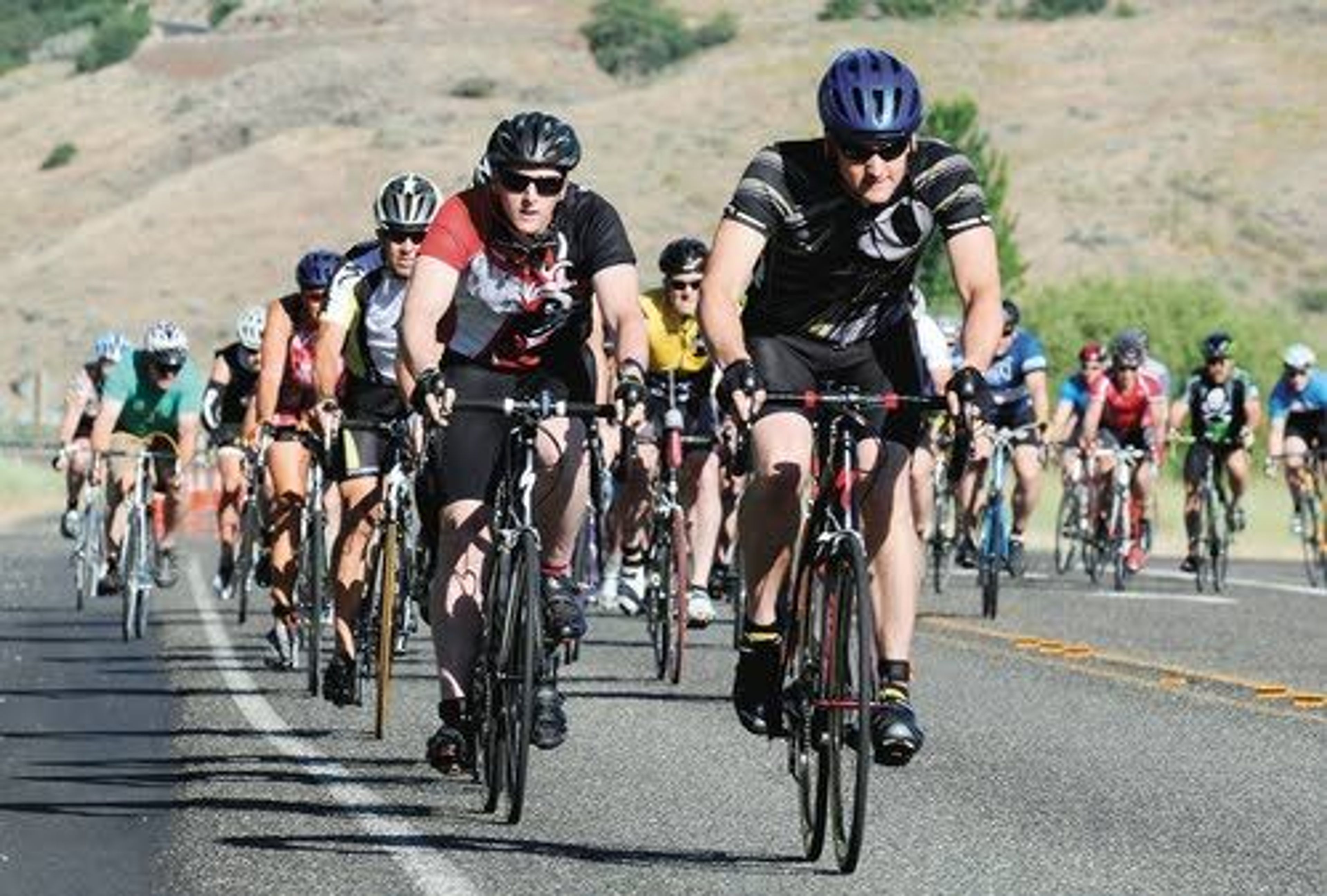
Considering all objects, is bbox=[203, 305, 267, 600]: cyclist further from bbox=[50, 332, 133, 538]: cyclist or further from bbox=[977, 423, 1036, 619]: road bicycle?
bbox=[977, 423, 1036, 619]: road bicycle

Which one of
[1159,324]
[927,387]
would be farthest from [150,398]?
[1159,324]

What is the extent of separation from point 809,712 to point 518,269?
6.82 ft

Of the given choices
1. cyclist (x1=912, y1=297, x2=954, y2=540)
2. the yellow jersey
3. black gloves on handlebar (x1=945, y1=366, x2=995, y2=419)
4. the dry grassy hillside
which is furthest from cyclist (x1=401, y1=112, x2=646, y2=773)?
the dry grassy hillside

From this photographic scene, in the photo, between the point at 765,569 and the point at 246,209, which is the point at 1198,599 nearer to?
the point at 765,569

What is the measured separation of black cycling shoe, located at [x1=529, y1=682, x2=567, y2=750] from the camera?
37.8ft

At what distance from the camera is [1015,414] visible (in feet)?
87.9

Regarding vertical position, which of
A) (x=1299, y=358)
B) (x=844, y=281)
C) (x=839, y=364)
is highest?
(x=844, y=281)

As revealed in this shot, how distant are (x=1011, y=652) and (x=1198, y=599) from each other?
6.70m

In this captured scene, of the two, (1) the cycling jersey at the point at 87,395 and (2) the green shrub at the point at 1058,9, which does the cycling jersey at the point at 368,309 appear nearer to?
(1) the cycling jersey at the point at 87,395

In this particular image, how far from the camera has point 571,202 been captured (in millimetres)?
12078

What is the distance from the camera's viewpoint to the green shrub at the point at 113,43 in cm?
17712

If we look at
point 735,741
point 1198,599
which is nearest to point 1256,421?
point 1198,599

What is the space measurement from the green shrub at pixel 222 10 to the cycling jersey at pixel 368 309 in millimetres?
171433

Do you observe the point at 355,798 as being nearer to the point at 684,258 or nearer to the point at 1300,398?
the point at 684,258
